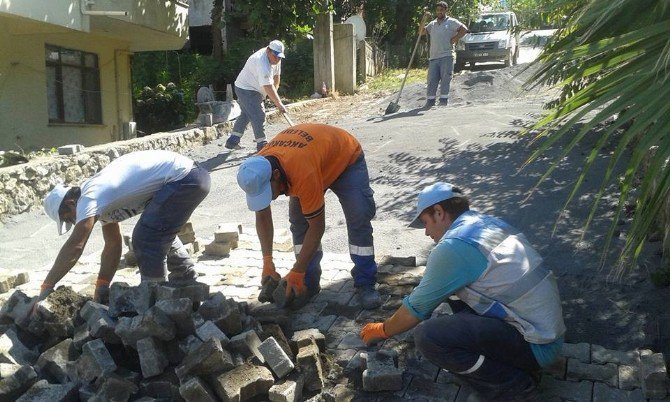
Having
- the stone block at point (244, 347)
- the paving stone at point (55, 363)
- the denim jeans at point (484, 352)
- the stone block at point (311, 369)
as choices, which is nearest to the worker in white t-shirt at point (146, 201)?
the paving stone at point (55, 363)

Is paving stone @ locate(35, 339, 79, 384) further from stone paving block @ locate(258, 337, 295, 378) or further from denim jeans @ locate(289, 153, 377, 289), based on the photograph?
denim jeans @ locate(289, 153, 377, 289)

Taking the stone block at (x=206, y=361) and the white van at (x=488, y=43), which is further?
the white van at (x=488, y=43)

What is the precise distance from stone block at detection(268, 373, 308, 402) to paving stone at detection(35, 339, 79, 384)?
1.23m

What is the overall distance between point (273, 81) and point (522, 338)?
7166 millimetres

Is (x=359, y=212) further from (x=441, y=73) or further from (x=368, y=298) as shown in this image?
(x=441, y=73)

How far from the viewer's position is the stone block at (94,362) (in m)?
3.62

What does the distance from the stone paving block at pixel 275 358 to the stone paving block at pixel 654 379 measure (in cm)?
180

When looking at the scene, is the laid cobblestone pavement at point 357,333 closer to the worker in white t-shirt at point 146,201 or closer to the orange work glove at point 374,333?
the orange work glove at point 374,333

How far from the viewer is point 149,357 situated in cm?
361

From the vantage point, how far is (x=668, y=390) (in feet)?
10.7

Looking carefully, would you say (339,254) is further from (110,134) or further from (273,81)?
(110,134)

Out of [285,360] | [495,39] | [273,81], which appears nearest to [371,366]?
[285,360]

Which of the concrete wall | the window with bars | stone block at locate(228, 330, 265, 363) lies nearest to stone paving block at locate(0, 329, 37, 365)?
stone block at locate(228, 330, 265, 363)

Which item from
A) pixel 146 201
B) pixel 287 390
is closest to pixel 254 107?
pixel 146 201
